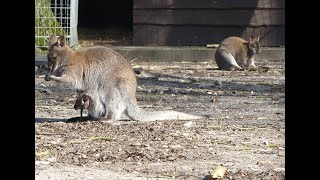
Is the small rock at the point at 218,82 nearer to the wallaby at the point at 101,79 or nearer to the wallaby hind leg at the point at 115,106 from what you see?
the wallaby at the point at 101,79

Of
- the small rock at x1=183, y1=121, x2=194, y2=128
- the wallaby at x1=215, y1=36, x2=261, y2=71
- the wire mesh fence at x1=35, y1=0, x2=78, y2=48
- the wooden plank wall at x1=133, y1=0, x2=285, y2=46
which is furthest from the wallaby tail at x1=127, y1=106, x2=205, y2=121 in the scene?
the wooden plank wall at x1=133, y1=0, x2=285, y2=46

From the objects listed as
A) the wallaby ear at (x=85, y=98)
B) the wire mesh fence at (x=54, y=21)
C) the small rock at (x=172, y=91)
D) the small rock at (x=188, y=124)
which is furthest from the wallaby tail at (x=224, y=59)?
the wallaby ear at (x=85, y=98)

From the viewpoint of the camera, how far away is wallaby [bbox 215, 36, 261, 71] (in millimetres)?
14773

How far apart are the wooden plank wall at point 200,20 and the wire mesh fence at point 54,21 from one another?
5.32 ft

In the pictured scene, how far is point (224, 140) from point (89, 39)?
10.1m

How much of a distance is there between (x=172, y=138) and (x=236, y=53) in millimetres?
8166

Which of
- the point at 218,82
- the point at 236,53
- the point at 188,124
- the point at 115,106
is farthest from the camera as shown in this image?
the point at 236,53

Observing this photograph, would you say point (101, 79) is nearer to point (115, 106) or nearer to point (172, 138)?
point (115, 106)

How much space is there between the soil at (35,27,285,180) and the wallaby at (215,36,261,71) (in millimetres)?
2846

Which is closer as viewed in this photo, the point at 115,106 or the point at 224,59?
the point at 115,106

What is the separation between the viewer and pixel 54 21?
1458cm

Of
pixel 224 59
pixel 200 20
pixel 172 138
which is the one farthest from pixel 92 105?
pixel 200 20

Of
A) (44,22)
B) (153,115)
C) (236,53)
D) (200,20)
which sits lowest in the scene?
(153,115)

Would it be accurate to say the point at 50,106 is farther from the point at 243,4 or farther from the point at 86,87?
the point at 243,4
